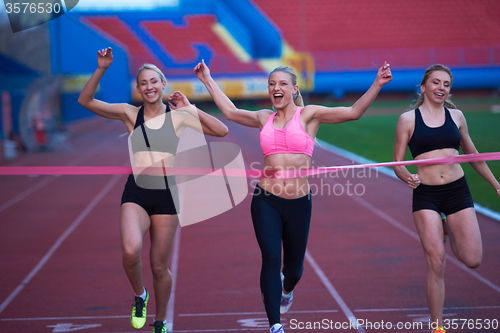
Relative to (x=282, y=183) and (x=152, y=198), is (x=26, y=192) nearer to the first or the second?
(x=152, y=198)

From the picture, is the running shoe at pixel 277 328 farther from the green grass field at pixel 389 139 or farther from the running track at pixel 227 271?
the green grass field at pixel 389 139

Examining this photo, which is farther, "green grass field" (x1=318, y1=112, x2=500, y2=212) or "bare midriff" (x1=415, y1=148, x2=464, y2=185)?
"green grass field" (x1=318, y1=112, x2=500, y2=212)

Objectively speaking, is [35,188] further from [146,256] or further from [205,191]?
[146,256]

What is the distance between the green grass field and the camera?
1226 centimetres

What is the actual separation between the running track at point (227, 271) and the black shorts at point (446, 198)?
1208 mm

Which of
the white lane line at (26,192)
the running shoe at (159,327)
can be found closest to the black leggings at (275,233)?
the running shoe at (159,327)

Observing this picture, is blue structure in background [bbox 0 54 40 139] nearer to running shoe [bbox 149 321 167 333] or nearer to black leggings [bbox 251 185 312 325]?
running shoe [bbox 149 321 167 333]

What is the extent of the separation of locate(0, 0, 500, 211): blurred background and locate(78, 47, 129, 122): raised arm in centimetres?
2176

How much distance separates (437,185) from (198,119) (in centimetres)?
194

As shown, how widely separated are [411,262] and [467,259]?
121 inches

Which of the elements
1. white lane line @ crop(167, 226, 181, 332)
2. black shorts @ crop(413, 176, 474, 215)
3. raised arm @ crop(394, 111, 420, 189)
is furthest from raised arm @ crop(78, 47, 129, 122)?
black shorts @ crop(413, 176, 474, 215)

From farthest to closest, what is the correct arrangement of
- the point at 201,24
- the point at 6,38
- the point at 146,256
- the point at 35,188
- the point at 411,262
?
the point at 201,24, the point at 6,38, the point at 35,188, the point at 146,256, the point at 411,262

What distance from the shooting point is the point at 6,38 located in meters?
30.7

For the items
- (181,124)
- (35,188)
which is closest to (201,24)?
(35,188)
